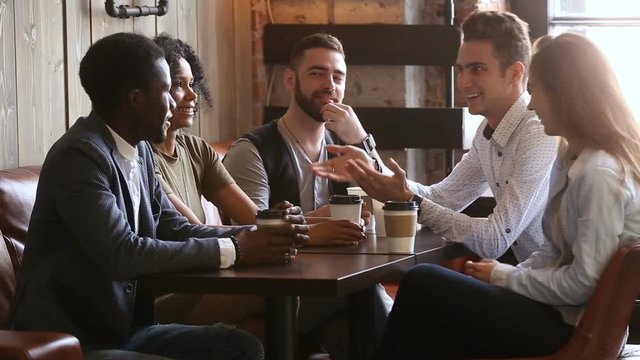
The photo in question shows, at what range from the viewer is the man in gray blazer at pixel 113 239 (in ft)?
7.22

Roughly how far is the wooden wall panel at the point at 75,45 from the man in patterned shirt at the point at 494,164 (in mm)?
886

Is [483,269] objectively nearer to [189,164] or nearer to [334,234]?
[334,234]

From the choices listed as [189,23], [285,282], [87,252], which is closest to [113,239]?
[87,252]

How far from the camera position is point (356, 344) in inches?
116

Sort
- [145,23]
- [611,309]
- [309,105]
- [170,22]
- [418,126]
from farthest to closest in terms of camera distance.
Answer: [418,126] → [170,22] → [145,23] → [309,105] → [611,309]

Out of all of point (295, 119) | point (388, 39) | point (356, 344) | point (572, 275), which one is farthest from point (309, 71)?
point (572, 275)

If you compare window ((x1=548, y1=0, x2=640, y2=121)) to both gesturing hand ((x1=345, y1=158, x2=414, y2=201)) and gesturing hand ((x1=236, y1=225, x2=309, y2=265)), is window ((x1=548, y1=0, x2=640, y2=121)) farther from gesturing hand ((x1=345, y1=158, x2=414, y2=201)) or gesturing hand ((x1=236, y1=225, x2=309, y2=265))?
gesturing hand ((x1=236, y1=225, x2=309, y2=265))

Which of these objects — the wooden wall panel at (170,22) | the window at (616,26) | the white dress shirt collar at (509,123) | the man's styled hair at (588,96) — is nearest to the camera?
the man's styled hair at (588,96)

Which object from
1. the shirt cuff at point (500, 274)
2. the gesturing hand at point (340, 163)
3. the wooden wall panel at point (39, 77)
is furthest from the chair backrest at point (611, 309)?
the wooden wall panel at point (39, 77)

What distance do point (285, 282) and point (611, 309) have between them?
2.20 ft

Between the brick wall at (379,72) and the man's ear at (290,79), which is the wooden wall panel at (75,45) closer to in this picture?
the man's ear at (290,79)

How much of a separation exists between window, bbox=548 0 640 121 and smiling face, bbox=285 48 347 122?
64.3 inches

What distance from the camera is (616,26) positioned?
196 inches

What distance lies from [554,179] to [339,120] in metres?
1.16
